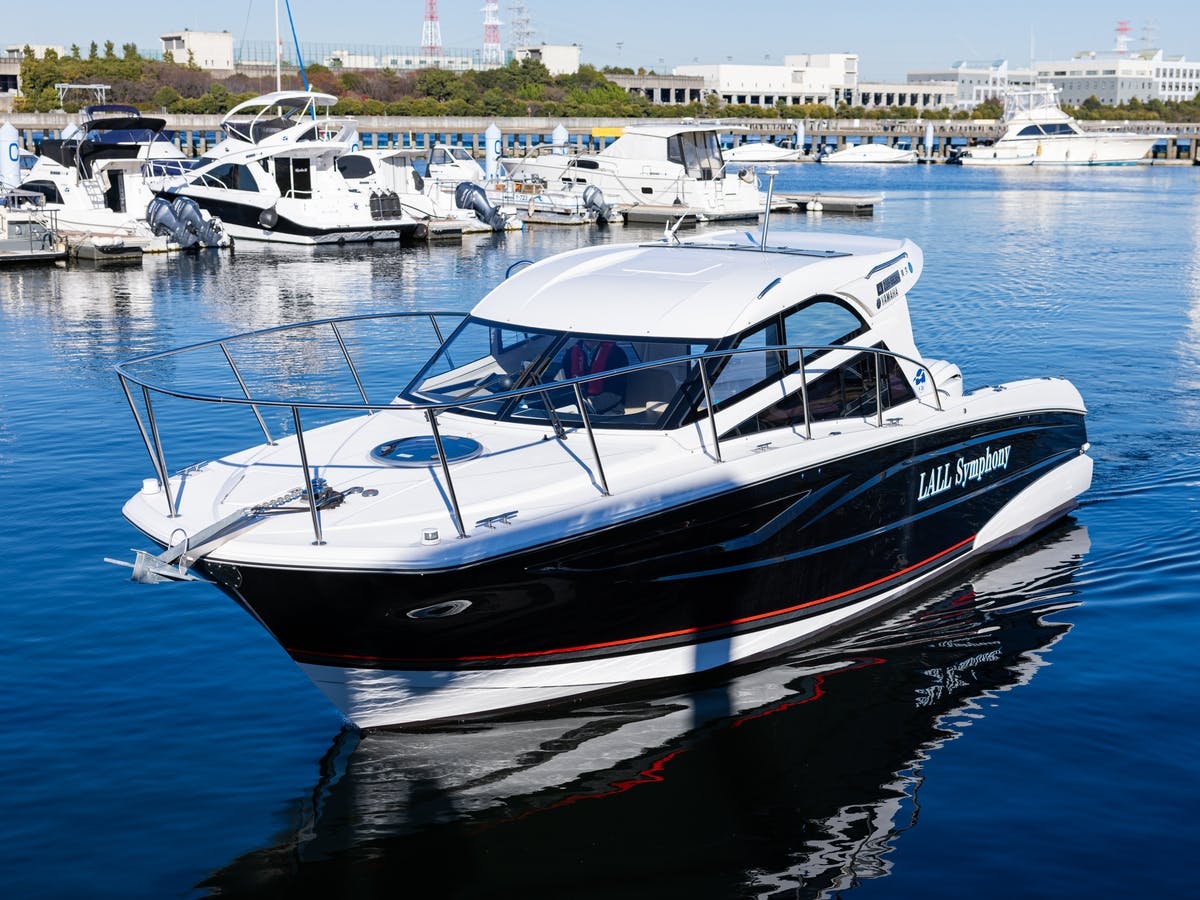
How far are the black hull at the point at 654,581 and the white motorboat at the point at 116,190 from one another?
27.9m

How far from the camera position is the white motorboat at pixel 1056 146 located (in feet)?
284

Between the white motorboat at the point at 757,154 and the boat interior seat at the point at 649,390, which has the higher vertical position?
the white motorboat at the point at 757,154

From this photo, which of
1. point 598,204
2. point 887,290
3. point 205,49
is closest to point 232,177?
point 598,204

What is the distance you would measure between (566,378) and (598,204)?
3529 centimetres

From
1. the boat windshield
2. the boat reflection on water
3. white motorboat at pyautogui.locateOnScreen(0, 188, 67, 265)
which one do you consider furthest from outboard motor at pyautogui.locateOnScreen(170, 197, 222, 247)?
the boat reflection on water

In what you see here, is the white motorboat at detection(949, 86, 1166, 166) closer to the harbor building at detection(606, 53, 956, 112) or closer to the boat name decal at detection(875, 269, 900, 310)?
the harbor building at detection(606, 53, 956, 112)

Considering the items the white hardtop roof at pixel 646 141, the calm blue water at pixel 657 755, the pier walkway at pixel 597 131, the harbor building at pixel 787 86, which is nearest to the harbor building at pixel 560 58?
the harbor building at pixel 787 86

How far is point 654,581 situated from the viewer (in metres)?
7.26

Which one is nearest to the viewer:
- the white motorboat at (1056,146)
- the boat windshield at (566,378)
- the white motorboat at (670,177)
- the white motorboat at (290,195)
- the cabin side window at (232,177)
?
the boat windshield at (566,378)

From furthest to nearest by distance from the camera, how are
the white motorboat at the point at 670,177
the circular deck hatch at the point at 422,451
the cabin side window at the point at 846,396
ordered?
the white motorboat at the point at 670,177, the cabin side window at the point at 846,396, the circular deck hatch at the point at 422,451

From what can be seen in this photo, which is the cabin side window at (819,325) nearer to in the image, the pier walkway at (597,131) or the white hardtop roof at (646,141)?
the white hardtop roof at (646,141)

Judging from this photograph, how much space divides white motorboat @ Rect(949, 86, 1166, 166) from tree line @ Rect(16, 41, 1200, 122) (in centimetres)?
3046

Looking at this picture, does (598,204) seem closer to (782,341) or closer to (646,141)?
(646,141)

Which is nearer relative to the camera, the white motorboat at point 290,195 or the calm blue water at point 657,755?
the calm blue water at point 657,755
